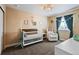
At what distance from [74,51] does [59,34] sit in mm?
483

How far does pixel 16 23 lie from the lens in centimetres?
127

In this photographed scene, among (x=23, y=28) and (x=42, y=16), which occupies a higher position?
(x=42, y=16)

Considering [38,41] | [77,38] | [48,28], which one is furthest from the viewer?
[38,41]

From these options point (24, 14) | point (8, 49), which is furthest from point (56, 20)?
point (8, 49)

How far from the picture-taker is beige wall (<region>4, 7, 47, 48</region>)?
1203mm

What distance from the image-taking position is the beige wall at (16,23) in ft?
3.95

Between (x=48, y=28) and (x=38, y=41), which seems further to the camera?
(x=38, y=41)

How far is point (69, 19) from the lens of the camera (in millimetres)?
1276

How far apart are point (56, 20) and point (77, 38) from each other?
0.48m
